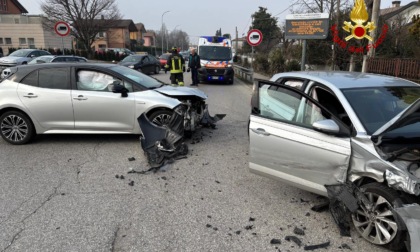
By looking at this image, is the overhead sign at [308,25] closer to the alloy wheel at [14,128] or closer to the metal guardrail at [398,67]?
the metal guardrail at [398,67]

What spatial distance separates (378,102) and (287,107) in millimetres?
999

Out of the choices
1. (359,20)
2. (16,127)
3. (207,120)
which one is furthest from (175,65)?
(16,127)

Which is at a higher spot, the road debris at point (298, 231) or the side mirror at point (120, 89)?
the side mirror at point (120, 89)

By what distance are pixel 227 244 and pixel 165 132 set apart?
3081 millimetres

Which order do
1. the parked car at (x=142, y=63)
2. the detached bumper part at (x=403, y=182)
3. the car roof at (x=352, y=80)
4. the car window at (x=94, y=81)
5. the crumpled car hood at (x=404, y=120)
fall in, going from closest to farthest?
1. the detached bumper part at (x=403, y=182)
2. the crumpled car hood at (x=404, y=120)
3. the car roof at (x=352, y=80)
4. the car window at (x=94, y=81)
5. the parked car at (x=142, y=63)

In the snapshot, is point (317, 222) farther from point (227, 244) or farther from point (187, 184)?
point (187, 184)

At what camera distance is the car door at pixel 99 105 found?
6.38 meters

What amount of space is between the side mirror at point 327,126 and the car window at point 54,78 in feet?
16.0

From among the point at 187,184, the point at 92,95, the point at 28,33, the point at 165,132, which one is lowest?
the point at 187,184

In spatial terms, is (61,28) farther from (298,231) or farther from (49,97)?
(298,231)

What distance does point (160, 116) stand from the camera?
21.4 ft

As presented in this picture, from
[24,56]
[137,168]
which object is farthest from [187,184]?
[24,56]

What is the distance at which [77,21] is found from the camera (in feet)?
133

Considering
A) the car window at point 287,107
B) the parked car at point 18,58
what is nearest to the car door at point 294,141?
the car window at point 287,107
